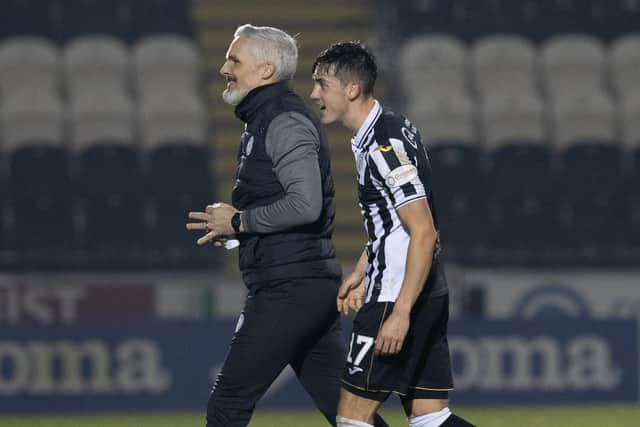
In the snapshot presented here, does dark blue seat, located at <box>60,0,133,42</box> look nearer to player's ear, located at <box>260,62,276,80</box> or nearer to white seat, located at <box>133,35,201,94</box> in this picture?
white seat, located at <box>133,35,201,94</box>

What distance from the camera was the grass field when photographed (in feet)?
29.3

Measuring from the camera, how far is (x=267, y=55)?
4.63 m

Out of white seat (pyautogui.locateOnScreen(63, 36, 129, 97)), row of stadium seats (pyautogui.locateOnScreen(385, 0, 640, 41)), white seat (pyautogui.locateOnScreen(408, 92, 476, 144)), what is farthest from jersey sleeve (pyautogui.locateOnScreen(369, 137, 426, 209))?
row of stadium seats (pyautogui.locateOnScreen(385, 0, 640, 41))

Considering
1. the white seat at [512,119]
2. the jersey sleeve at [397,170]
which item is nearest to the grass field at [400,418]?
the white seat at [512,119]

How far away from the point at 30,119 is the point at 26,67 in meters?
0.84

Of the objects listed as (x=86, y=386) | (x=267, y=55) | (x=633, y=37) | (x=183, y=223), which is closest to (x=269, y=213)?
(x=267, y=55)

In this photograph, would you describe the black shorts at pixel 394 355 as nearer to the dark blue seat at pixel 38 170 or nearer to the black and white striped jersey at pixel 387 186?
the black and white striped jersey at pixel 387 186

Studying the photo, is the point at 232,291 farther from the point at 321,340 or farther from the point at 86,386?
the point at 321,340

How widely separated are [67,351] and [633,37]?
7.78 metres

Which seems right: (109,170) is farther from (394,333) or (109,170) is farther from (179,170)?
(394,333)

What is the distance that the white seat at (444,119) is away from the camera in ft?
42.3

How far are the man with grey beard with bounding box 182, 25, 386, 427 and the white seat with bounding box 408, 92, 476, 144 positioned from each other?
821 centimetres

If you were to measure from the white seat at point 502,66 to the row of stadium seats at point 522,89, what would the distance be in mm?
11

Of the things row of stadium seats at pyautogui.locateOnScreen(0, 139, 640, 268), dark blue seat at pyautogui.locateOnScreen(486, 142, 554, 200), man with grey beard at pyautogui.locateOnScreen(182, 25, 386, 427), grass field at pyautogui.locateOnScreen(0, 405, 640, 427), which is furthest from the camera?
dark blue seat at pyautogui.locateOnScreen(486, 142, 554, 200)
